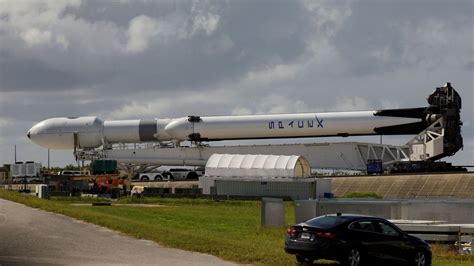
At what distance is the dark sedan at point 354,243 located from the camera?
62.6 feet

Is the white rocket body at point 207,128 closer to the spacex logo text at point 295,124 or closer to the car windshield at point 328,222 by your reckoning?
the spacex logo text at point 295,124

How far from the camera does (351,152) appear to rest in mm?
71750

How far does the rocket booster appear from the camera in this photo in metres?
69.9

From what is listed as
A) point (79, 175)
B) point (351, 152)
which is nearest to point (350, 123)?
point (351, 152)

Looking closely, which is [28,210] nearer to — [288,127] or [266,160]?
[266,160]

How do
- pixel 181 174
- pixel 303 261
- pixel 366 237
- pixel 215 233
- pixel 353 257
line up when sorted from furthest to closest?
pixel 181 174 < pixel 215 233 < pixel 303 261 < pixel 366 237 < pixel 353 257

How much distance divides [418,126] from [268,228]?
40.9 m

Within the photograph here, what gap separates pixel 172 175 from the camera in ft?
258

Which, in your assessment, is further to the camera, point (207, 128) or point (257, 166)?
point (207, 128)

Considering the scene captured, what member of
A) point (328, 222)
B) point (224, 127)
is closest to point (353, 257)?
point (328, 222)

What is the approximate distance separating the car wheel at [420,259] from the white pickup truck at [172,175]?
57982mm

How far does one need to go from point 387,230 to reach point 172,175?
193 ft

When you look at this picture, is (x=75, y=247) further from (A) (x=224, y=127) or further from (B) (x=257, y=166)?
(A) (x=224, y=127)

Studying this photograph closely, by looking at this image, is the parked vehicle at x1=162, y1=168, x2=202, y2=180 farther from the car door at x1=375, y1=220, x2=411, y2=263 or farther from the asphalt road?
the car door at x1=375, y1=220, x2=411, y2=263
